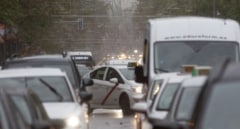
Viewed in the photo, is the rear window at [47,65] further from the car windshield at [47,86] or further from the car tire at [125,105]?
the car tire at [125,105]

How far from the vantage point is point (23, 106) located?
1014cm

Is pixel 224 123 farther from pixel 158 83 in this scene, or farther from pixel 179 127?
pixel 158 83

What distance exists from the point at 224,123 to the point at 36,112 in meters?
3.17

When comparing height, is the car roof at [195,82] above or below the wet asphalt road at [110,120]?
above

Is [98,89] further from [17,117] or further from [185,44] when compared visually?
[17,117]

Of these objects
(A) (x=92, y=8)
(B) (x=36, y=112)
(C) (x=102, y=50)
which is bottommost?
(C) (x=102, y=50)

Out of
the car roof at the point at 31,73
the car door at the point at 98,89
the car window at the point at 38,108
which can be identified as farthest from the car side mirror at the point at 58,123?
the car door at the point at 98,89

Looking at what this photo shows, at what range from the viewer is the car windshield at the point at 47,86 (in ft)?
49.9

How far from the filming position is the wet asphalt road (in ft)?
77.9

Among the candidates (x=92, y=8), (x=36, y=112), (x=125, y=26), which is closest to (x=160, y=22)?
(x=36, y=112)

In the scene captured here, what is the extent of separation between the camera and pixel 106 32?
118 m

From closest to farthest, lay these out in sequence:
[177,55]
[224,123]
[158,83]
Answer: [224,123] → [158,83] → [177,55]

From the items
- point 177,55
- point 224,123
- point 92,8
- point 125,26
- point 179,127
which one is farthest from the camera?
point 125,26

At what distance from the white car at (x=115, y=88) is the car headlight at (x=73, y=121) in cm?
1310
